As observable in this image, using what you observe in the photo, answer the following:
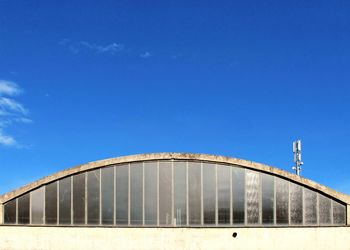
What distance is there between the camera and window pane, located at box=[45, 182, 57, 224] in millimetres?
21781

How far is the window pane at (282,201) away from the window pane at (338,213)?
249cm

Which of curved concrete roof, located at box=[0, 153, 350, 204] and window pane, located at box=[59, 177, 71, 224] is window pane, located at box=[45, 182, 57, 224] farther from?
curved concrete roof, located at box=[0, 153, 350, 204]

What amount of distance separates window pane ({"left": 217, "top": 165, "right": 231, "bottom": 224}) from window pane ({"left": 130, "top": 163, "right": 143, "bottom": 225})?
157 inches

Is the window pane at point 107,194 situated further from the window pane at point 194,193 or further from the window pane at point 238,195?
the window pane at point 238,195

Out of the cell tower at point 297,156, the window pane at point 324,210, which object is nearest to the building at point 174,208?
the window pane at point 324,210

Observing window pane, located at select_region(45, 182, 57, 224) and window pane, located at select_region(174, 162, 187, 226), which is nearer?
window pane, located at select_region(174, 162, 187, 226)

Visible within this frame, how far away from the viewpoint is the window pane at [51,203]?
2178cm

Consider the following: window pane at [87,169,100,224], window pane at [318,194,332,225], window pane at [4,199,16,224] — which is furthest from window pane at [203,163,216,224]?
window pane at [4,199,16,224]

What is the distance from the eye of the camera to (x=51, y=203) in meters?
22.0
